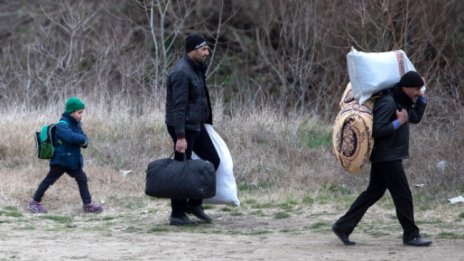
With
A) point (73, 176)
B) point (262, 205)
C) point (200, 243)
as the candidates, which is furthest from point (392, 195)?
point (73, 176)

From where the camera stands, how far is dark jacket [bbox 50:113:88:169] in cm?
1055

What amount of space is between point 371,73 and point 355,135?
0.53m

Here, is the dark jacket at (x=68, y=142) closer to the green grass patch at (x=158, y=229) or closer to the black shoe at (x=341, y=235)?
the green grass patch at (x=158, y=229)

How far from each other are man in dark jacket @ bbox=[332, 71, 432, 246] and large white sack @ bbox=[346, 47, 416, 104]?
0.32ft

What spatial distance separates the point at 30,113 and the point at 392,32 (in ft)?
20.3

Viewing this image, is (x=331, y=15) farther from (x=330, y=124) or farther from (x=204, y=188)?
(x=204, y=188)

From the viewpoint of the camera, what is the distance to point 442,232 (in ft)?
30.0

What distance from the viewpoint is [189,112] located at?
9.39 metres

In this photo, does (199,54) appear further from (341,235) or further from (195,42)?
(341,235)

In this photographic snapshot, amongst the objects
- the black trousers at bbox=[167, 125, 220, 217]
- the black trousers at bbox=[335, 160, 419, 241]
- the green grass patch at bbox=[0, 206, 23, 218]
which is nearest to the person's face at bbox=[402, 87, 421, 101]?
the black trousers at bbox=[335, 160, 419, 241]

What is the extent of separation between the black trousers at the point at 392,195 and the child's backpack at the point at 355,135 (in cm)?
25

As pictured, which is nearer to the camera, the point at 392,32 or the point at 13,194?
the point at 13,194

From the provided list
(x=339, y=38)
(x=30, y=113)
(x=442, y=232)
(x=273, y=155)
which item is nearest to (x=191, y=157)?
(x=442, y=232)

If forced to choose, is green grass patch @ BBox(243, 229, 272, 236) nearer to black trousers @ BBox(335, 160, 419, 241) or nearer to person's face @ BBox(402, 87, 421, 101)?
black trousers @ BBox(335, 160, 419, 241)
